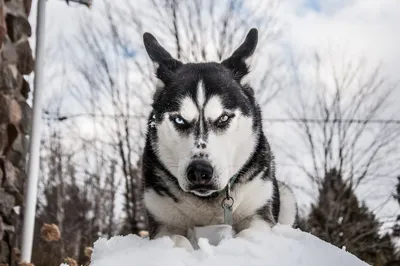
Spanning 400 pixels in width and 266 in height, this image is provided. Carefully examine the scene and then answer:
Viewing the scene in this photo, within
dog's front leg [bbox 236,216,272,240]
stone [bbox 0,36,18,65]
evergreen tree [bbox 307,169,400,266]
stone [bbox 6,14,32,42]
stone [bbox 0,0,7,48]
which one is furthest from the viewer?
evergreen tree [bbox 307,169,400,266]

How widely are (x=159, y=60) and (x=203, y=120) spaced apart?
22.7 inches

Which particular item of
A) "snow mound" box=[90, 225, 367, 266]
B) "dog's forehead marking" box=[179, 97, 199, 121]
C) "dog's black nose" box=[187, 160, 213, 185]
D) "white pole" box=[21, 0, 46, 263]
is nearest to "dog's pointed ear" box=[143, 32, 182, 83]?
"dog's forehead marking" box=[179, 97, 199, 121]

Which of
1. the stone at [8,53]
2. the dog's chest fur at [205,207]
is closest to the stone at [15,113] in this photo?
the stone at [8,53]

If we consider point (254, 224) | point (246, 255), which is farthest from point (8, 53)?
point (246, 255)

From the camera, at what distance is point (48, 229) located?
15.6ft

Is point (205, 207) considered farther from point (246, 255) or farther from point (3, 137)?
point (3, 137)

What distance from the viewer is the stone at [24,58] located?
4504mm

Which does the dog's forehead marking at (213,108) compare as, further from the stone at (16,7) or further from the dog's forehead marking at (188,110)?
the stone at (16,7)

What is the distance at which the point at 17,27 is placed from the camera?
445 cm

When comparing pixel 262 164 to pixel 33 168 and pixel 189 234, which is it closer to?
pixel 189 234

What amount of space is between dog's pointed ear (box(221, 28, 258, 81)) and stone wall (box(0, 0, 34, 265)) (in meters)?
2.13

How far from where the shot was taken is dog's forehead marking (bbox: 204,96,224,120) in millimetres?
2252

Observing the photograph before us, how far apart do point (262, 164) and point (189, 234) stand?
1.53 ft

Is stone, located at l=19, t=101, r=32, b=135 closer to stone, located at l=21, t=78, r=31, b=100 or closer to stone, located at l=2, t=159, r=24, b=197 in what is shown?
stone, located at l=21, t=78, r=31, b=100
